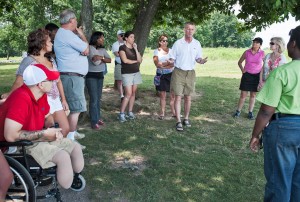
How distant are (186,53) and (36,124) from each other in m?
3.81

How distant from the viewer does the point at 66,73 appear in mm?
4848

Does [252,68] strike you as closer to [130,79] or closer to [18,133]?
[130,79]

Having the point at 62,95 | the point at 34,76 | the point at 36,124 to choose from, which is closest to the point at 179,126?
the point at 62,95

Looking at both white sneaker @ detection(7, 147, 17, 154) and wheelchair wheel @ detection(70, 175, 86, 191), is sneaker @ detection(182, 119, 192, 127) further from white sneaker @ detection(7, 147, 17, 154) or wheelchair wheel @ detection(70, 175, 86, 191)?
white sneaker @ detection(7, 147, 17, 154)

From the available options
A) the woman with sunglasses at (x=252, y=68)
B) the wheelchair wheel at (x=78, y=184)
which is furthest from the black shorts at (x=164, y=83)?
the wheelchair wheel at (x=78, y=184)

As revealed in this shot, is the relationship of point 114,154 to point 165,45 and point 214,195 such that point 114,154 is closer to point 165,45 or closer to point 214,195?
point 214,195

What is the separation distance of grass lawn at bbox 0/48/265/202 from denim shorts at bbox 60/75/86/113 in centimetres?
71

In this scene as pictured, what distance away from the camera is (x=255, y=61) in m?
7.42

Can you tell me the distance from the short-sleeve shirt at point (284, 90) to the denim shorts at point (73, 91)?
9.52 ft

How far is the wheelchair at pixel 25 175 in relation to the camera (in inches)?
117

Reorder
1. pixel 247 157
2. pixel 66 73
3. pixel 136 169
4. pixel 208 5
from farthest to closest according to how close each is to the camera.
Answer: pixel 208 5
pixel 247 157
pixel 66 73
pixel 136 169

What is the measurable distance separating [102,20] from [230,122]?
1909 inches

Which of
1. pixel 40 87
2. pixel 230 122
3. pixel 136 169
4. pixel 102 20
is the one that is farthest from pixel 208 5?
pixel 102 20

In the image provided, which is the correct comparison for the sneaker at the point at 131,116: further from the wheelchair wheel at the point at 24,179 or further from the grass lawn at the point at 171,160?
the wheelchair wheel at the point at 24,179
